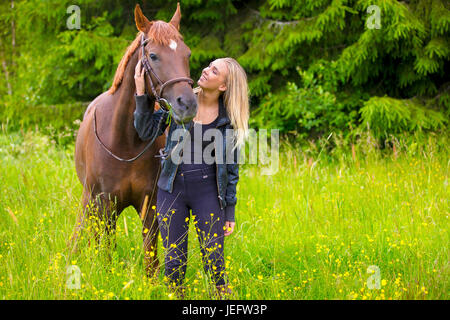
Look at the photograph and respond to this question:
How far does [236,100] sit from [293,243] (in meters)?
1.59

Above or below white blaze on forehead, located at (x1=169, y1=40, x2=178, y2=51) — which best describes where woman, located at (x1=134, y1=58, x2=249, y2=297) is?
below

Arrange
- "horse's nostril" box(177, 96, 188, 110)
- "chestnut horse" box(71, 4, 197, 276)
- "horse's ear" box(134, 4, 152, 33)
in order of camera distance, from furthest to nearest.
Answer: "chestnut horse" box(71, 4, 197, 276) < "horse's ear" box(134, 4, 152, 33) < "horse's nostril" box(177, 96, 188, 110)

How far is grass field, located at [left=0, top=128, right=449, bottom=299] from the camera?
9.55 ft

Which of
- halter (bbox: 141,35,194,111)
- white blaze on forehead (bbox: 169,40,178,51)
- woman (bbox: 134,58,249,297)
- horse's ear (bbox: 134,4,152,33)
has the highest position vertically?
horse's ear (bbox: 134,4,152,33)

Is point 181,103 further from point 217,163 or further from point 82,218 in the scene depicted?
point 82,218

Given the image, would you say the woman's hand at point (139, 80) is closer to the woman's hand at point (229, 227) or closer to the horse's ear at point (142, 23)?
the horse's ear at point (142, 23)

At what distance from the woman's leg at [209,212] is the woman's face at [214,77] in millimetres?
603

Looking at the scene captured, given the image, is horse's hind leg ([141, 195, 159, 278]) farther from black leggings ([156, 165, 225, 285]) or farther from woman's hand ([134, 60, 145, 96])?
woman's hand ([134, 60, 145, 96])

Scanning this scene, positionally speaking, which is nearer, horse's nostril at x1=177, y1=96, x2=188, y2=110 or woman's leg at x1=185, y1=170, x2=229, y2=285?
horse's nostril at x1=177, y1=96, x2=188, y2=110

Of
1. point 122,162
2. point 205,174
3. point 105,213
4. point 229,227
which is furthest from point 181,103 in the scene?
point 105,213

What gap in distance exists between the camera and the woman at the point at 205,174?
3.01 meters

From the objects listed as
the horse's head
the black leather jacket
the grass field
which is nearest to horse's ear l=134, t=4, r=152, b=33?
the horse's head

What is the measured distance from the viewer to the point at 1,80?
1566 centimetres
